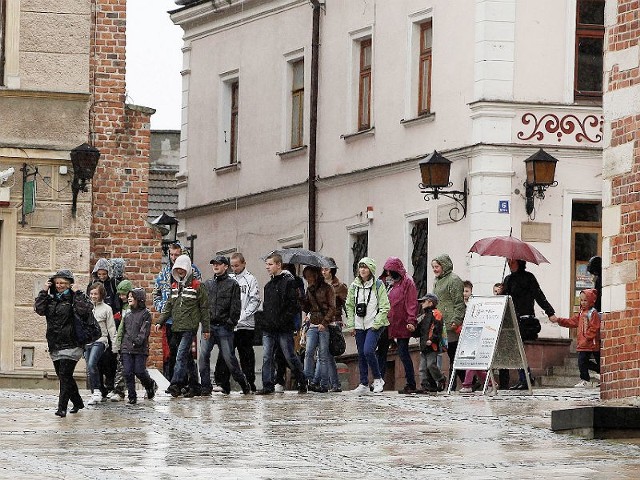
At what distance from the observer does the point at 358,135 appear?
40656 mm

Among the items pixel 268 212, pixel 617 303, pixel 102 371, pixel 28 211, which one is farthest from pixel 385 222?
pixel 617 303

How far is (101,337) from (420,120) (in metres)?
12.9

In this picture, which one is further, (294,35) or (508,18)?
(294,35)

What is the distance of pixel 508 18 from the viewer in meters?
36.6

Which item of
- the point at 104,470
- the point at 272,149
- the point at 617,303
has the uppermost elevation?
the point at 272,149

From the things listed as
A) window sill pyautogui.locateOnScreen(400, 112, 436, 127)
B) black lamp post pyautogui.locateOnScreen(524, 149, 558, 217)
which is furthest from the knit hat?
window sill pyautogui.locateOnScreen(400, 112, 436, 127)

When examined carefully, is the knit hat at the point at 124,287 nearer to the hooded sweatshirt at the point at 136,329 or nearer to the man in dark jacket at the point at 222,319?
the man in dark jacket at the point at 222,319

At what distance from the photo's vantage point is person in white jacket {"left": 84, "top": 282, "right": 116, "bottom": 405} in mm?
26266

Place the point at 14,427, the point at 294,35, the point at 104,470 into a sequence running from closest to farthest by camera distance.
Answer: the point at 104,470
the point at 14,427
the point at 294,35

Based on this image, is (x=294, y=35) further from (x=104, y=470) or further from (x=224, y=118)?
(x=104, y=470)

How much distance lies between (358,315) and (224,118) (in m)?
17.9

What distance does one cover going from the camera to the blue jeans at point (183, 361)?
27.0 metres

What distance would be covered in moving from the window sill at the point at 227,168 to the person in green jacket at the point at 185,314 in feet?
58.1

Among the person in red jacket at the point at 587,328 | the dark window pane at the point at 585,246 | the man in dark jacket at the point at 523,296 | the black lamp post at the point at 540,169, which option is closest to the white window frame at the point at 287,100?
the dark window pane at the point at 585,246
